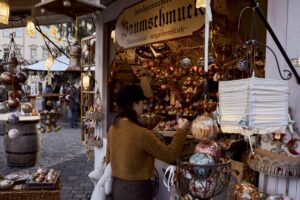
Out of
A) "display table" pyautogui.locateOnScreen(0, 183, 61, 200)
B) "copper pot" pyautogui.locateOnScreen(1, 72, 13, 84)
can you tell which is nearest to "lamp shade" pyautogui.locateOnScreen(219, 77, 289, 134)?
"display table" pyautogui.locateOnScreen(0, 183, 61, 200)

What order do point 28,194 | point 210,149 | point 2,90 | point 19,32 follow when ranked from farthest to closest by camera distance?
point 19,32 < point 2,90 < point 28,194 < point 210,149

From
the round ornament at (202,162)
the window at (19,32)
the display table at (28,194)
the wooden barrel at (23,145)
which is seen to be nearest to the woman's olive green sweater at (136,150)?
the round ornament at (202,162)

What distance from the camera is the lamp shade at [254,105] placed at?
5.30ft

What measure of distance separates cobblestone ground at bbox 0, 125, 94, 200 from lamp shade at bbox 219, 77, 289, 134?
367cm

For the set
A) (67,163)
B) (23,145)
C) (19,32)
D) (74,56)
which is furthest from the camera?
(19,32)

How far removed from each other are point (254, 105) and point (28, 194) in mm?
2446

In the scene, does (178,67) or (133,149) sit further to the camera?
(178,67)

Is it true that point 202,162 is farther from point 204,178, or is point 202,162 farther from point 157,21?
point 157,21

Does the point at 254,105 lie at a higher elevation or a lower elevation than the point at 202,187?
higher

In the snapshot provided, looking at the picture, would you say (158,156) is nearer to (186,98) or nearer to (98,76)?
(186,98)

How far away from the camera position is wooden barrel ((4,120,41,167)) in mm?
6688

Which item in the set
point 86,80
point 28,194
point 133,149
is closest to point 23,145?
point 86,80

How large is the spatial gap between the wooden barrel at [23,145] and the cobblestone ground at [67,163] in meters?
0.16

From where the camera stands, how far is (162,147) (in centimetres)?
235
